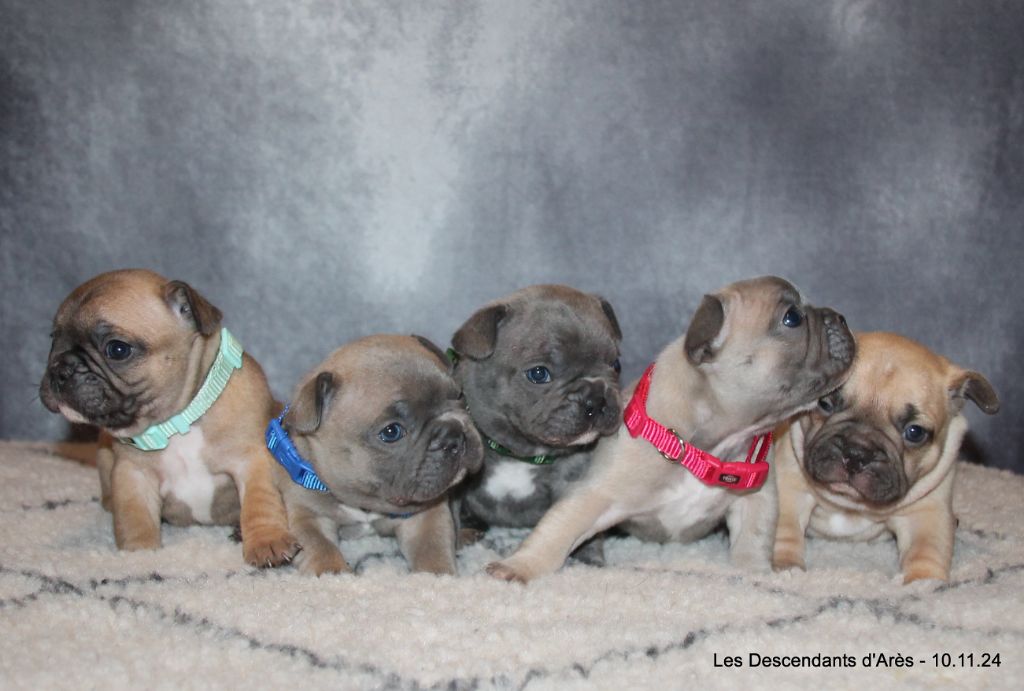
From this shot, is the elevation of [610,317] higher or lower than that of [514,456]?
higher

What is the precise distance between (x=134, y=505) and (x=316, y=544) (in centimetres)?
78

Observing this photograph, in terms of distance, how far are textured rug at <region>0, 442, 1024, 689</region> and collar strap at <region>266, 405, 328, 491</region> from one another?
0.36 m

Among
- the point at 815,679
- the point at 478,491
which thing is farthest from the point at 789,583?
the point at 478,491

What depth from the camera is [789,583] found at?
3.66 m

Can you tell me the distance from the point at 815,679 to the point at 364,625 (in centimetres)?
126

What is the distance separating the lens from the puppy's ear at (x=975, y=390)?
4.05m

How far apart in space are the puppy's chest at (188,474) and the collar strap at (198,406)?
0.15 feet

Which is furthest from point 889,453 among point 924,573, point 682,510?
point 682,510

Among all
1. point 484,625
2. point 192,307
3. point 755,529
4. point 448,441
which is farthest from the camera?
point 755,529

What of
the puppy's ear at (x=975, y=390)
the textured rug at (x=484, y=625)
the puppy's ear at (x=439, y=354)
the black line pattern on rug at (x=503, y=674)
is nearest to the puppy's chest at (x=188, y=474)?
the textured rug at (x=484, y=625)

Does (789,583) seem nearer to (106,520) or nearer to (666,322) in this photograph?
(666,322)

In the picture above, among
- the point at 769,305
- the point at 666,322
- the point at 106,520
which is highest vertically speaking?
the point at 769,305

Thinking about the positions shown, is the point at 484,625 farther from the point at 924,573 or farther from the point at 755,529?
→ the point at 924,573

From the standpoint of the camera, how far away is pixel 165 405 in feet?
13.4
